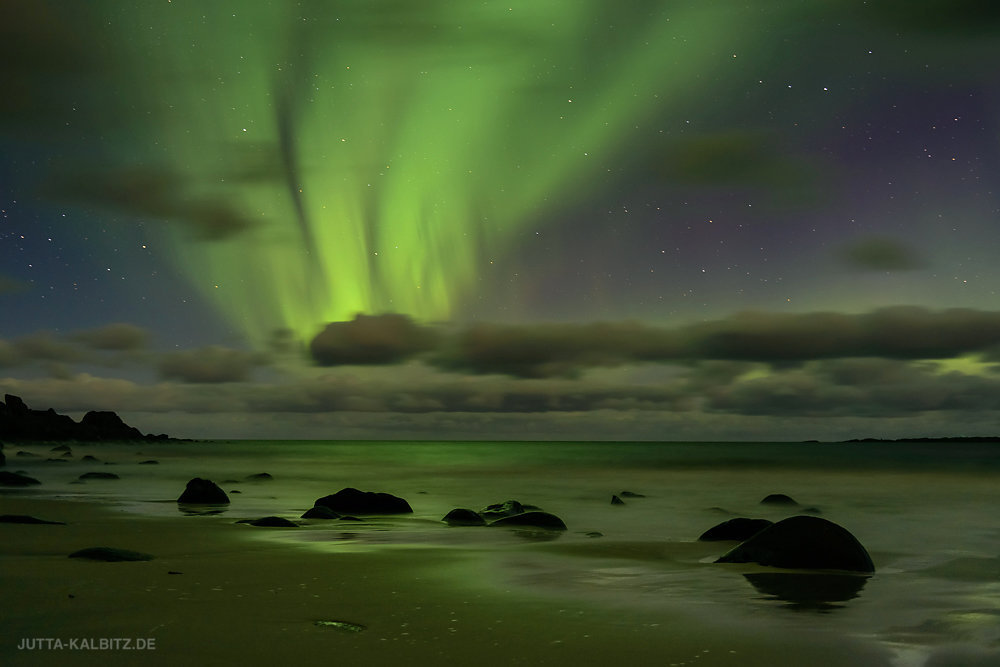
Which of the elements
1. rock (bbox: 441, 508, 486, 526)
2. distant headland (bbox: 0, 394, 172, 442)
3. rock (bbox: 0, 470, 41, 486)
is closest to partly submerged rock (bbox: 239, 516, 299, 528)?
rock (bbox: 441, 508, 486, 526)

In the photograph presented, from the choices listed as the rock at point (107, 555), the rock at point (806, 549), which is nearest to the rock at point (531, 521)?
the rock at point (806, 549)

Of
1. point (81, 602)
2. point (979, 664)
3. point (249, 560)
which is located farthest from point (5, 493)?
point (979, 664)

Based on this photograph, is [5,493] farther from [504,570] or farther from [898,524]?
[898,524]

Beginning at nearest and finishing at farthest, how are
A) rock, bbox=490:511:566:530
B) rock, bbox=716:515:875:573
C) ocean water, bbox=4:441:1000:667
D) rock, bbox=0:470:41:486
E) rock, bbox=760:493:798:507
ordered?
ocean water, bbox=4:441:1000:667 → rock, bbox=716:515:875:573 → rock, bbox=490:511:566:530 → rock, bbox=0:470:41:486 → rock, bbox=760:493:798:507

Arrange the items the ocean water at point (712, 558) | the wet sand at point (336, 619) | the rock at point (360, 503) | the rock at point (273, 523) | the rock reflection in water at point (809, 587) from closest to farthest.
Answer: the wet sand at point (336, 619) < the ocean water at point (712, 558) < the rock reflection in water at point (809, 587) < the rock at point (273, 523) < the rock at point (360, 503)

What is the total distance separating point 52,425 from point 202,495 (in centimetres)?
10473

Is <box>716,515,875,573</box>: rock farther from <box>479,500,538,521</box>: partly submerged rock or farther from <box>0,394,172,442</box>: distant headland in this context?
<box>0,394,172,442</box>: distant headland

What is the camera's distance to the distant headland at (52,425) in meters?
102

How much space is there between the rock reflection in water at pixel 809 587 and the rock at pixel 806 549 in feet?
1.14

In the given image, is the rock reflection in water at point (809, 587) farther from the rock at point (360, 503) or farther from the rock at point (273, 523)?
the rock at point (360, 503)

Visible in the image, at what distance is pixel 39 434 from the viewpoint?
357 ft

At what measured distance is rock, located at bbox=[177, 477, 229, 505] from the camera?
79.2ft

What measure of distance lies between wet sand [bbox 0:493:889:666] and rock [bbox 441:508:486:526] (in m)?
7.23

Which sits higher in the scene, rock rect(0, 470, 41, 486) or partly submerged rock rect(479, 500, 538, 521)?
partly submerged rock rect(479, 500, 538, 521)
